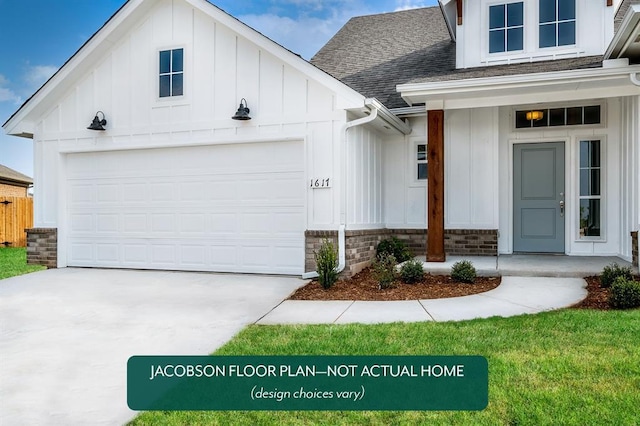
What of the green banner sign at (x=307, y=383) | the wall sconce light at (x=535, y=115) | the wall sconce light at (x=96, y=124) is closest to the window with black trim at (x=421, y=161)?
the wall sconce light at (x=535, y=115)

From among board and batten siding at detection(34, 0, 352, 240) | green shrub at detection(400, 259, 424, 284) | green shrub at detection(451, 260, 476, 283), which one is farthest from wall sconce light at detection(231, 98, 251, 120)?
green shrub at detection(451, 260, 476, 283)

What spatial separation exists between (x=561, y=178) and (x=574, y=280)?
3034 mm

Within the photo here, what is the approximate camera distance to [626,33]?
7.08 meters

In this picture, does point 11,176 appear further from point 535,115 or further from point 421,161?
point 535,115

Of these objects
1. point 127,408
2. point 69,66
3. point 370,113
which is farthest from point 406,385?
point 69,66

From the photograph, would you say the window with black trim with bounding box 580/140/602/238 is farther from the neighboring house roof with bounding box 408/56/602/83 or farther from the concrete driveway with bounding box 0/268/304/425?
the concrete driveway with bounding box 0/268/304/425

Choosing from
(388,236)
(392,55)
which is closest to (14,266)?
(388,236)

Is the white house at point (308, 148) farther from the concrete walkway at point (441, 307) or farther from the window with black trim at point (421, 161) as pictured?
the concrete walkway at point (441, 307)

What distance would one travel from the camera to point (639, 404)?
3.55 m

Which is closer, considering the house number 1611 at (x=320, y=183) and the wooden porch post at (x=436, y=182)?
the house number 1611 at (x=320, y=183)

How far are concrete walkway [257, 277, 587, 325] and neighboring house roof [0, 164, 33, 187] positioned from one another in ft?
72.8

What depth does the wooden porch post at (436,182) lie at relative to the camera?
9234 millimetres

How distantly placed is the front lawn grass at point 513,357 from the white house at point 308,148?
3.58 m

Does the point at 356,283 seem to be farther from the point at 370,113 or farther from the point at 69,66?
the point at 69,66
